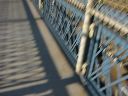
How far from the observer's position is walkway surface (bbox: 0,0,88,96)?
13.5 feet


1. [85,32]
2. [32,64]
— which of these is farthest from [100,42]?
[32,64]

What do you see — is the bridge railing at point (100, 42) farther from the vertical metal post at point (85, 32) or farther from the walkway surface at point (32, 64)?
the walkway surface at point (32, 64)

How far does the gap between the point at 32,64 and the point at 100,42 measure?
1792 mm

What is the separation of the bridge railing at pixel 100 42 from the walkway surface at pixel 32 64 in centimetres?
32

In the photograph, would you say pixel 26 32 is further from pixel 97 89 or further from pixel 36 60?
pixel 97 89

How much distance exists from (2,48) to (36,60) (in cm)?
106

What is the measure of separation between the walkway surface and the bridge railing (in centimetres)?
32

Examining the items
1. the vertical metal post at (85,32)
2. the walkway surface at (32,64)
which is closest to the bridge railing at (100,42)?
the vertical metal post at (85,32)

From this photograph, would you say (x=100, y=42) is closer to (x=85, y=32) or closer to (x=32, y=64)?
(x=85, y=32)

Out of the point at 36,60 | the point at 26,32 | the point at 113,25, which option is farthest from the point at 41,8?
the point at 113,25

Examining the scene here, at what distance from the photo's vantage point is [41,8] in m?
8.37

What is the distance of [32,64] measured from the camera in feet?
16.3

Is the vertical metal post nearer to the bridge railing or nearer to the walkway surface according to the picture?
the bridge railing

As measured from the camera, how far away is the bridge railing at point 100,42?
3.17 metres
